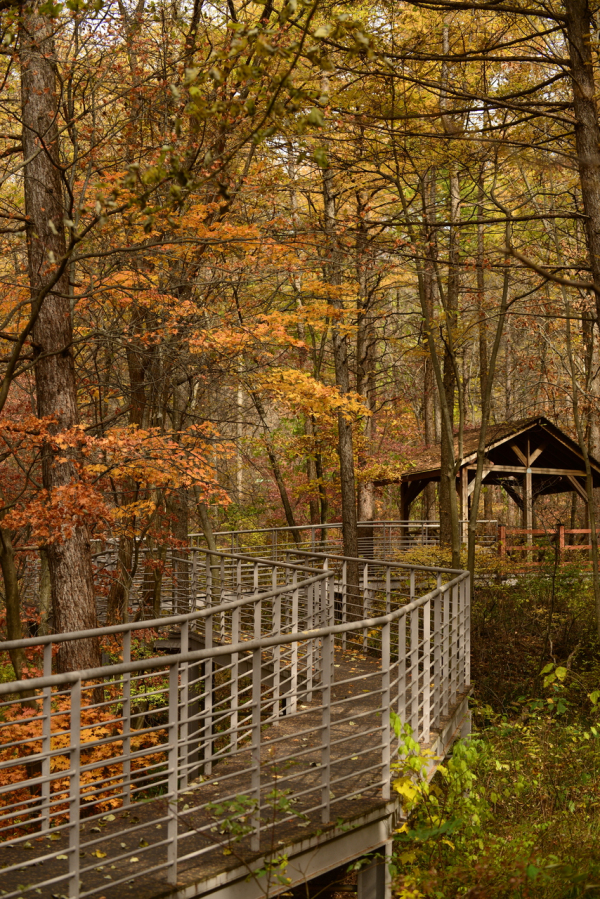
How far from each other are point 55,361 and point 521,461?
17.7m

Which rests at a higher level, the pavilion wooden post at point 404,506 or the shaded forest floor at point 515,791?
the pavilion wooden post at point 404,506

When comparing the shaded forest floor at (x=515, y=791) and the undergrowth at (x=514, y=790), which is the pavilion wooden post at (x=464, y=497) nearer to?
the shaded forest floor at (x=515, y=791)

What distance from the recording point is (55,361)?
9156mm

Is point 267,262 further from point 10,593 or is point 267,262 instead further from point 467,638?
point 10,593

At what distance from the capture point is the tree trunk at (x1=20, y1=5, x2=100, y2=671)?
29.3ft

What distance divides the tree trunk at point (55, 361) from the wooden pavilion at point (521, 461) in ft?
47.6

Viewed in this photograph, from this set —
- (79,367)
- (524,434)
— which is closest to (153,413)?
(79,367)

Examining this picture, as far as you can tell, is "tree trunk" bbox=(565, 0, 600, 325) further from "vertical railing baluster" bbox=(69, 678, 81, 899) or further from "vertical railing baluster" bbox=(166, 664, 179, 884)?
"vertical railing baluster" bbox=(69, 678, 81, 899)

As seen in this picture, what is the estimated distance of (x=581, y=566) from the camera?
16.9 metres

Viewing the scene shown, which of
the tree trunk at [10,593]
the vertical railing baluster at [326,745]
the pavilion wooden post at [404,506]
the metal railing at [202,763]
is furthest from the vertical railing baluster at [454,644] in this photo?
the pavilion wooden post at [404,506]

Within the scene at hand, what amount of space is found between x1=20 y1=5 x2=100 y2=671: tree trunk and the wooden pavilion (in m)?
14.5

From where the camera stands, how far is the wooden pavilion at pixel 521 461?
74.0 ft

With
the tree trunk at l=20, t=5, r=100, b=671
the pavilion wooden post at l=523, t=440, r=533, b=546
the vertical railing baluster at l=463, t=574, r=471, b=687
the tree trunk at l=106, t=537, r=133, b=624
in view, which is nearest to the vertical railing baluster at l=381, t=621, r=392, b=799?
the vertical railing baluster at l=463, t=574, r=471, b=687

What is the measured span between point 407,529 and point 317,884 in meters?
18.8
